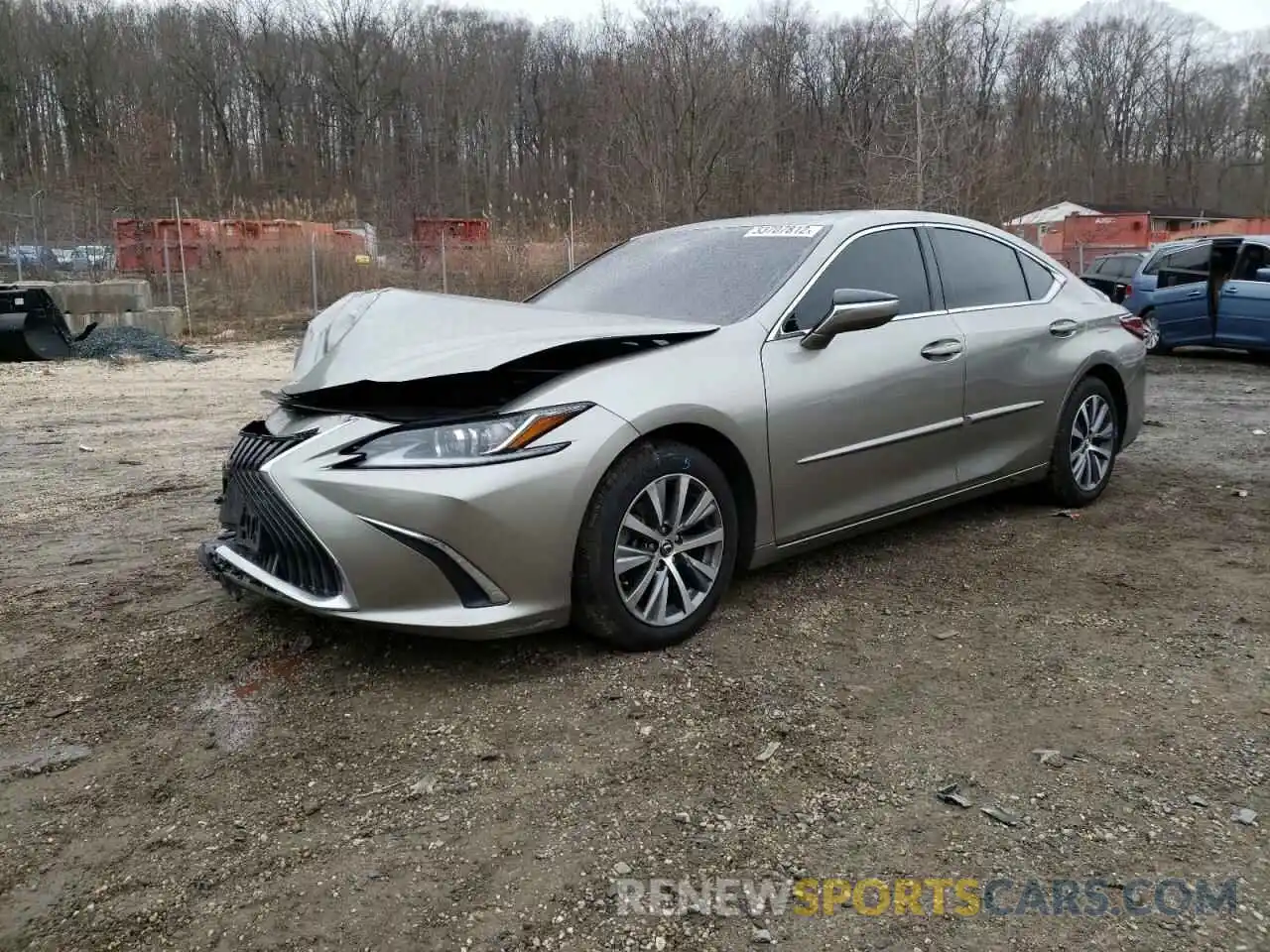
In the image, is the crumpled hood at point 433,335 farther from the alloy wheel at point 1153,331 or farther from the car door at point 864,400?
the alloy wheel at point 1153,331

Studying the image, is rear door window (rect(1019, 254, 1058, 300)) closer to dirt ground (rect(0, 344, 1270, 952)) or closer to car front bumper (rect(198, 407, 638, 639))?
dirt ground (rect(0, 344, 1270, 952))

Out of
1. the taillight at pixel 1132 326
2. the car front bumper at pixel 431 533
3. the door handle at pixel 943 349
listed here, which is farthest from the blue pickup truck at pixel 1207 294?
the car front bumper at pixel 431 533

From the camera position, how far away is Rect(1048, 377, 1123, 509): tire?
5.12 metres

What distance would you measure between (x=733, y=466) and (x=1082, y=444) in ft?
8.51

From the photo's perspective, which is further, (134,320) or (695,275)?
(134,320)

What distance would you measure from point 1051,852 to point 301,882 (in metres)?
1.71

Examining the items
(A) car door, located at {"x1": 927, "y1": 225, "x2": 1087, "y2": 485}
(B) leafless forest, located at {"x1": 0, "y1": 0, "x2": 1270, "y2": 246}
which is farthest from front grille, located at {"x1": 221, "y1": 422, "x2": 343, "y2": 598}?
(B) leafless forest, located at {"x1": 0, "y1": 0, "x2": 1270, "y2": 246}

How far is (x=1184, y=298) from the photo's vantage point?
1300cm

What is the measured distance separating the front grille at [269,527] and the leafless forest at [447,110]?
30.1m

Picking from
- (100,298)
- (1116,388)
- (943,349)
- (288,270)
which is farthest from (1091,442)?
(288,270)

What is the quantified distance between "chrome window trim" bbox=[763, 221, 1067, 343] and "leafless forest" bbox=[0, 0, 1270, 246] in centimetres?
2830

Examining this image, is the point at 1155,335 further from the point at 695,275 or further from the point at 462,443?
the point at 462,443

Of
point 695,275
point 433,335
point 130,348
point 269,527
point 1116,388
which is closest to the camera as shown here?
point 269,527

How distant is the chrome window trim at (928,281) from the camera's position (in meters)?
3.85
